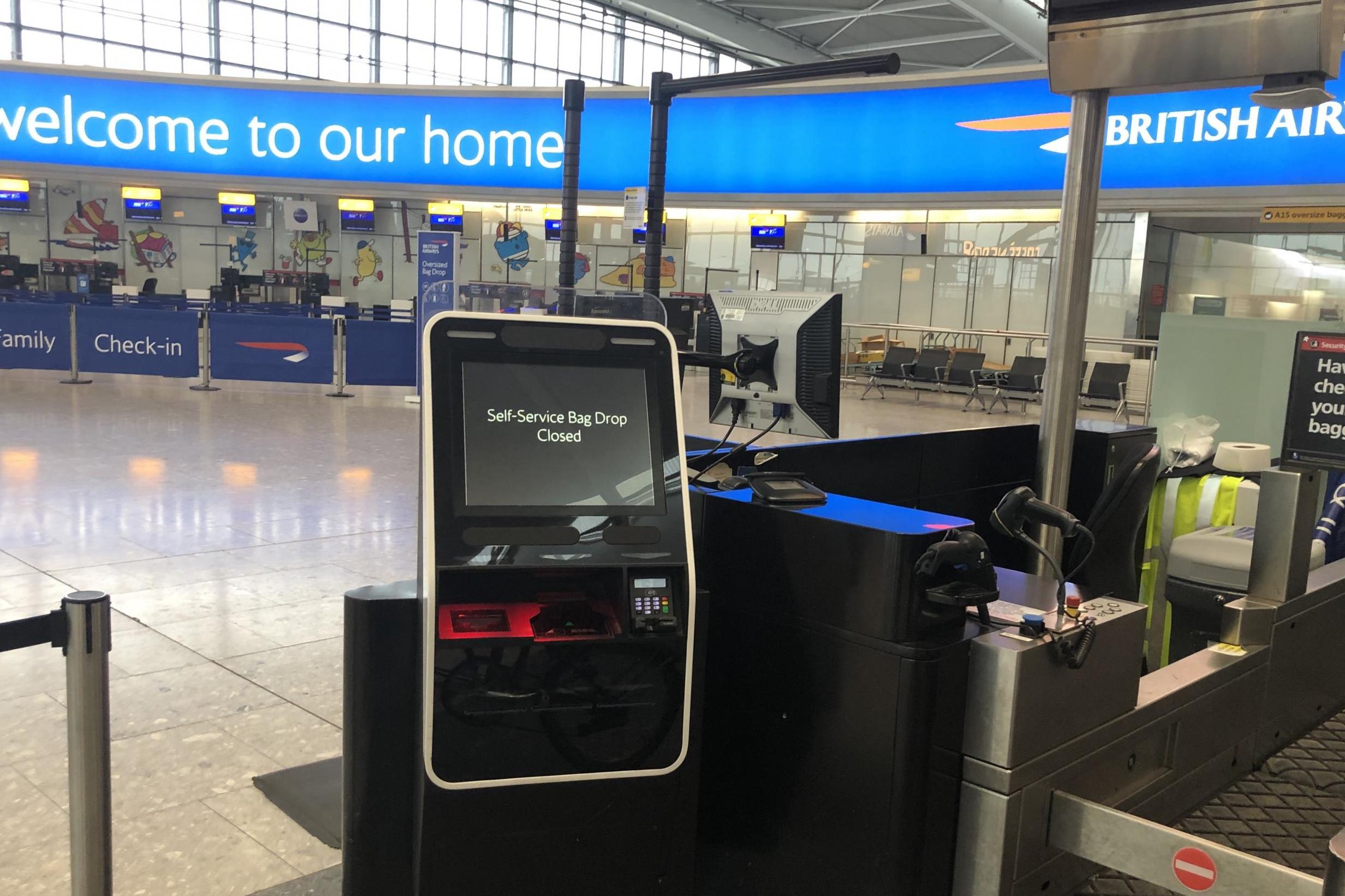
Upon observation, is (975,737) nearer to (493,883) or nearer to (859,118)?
(493,883)

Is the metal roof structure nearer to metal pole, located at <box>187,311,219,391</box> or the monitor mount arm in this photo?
metal pole, located at <box>187,311,219,391</box>

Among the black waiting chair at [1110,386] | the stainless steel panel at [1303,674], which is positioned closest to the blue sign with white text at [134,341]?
the black waiting chair at [1110,386]

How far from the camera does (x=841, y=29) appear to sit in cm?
2906

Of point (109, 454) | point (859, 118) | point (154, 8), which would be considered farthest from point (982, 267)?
point (154, 8)

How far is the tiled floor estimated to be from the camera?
2633mm

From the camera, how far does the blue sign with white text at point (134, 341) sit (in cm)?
1184

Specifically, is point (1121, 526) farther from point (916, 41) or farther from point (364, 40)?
point (916, 41)

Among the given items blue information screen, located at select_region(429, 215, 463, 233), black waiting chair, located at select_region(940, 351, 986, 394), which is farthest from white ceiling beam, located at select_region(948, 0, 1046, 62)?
blue information screen, located at select_region(429, 215, 463, 233)

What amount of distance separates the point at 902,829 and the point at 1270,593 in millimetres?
1766

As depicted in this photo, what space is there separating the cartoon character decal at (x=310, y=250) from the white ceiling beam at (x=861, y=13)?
45.0 feet

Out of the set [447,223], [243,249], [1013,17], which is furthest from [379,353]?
[1013,17]

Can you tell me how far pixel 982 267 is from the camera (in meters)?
16.5

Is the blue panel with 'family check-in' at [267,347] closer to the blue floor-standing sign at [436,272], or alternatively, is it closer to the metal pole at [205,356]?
the metal pole at [205,356]

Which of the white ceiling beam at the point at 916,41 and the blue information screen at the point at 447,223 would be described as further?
the white ceiling beam at the point at 916,41
